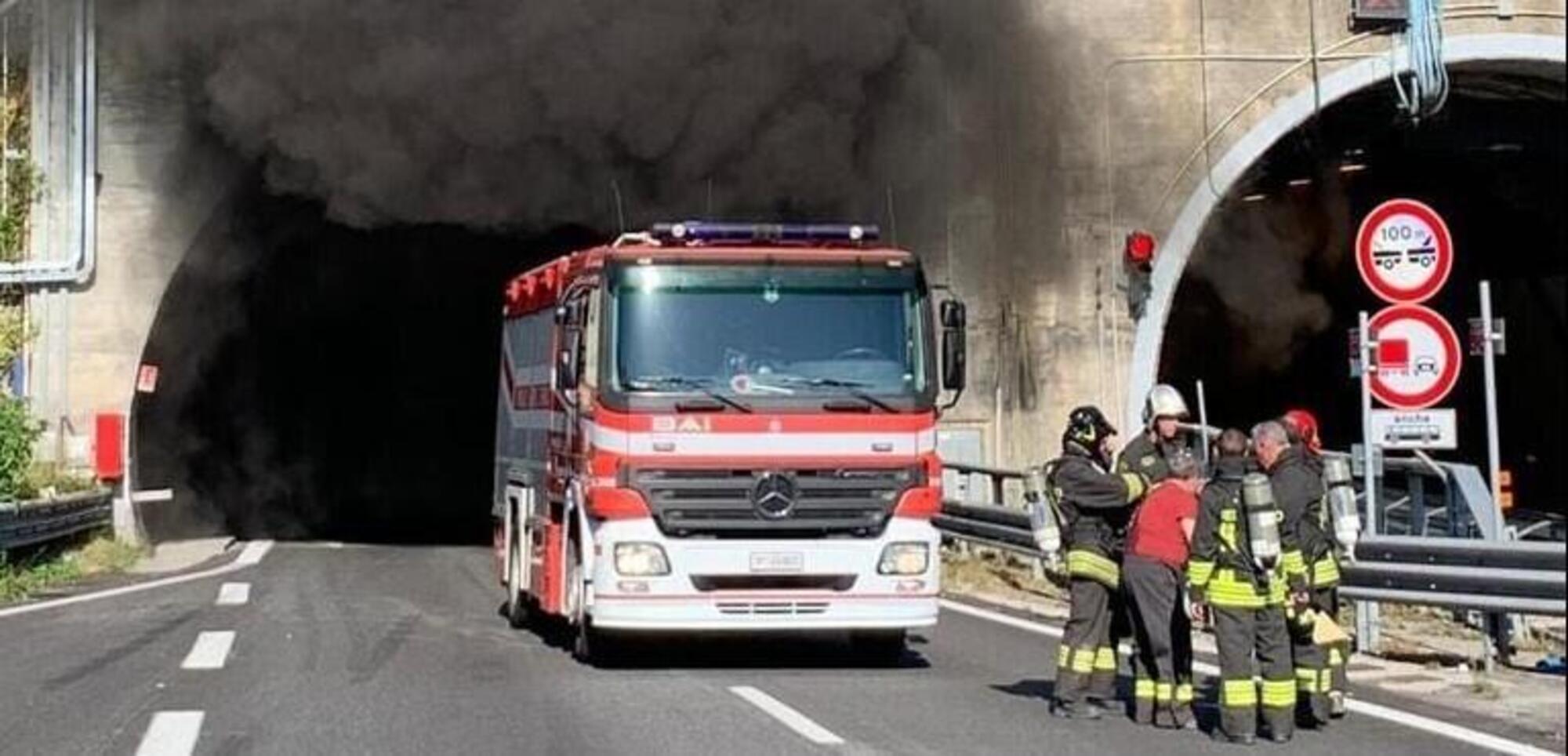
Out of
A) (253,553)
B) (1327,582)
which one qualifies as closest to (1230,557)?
(1327,582)

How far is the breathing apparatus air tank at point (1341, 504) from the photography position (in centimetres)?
1009

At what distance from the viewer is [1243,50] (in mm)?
23047

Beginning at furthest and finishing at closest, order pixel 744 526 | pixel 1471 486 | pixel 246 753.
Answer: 1. pixel 1471 486
2. pixel 744 526
3. pixel 246 753

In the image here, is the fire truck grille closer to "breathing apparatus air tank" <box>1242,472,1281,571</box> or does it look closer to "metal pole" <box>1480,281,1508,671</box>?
"breathing apparatus air tank" <box>1242,472,1281,571</box>

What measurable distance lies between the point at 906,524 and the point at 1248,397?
913 inches

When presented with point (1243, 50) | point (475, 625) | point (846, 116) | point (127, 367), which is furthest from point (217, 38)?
point (1243, 50)

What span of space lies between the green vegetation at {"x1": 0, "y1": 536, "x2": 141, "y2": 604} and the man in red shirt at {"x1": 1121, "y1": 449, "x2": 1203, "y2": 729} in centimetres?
1074

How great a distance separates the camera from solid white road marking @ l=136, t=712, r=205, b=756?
8.70 m

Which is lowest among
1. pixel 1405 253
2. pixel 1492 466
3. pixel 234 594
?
pixel 234 594

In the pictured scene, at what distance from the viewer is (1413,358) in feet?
41.0

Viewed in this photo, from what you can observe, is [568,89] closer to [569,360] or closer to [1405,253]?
[569,360]

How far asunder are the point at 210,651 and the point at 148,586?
19.2 feet

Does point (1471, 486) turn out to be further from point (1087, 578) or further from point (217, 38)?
point (217, 38)

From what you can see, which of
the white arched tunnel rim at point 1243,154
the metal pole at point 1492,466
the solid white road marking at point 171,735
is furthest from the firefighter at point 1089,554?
the white arched tunnel rim at point 1243,154
